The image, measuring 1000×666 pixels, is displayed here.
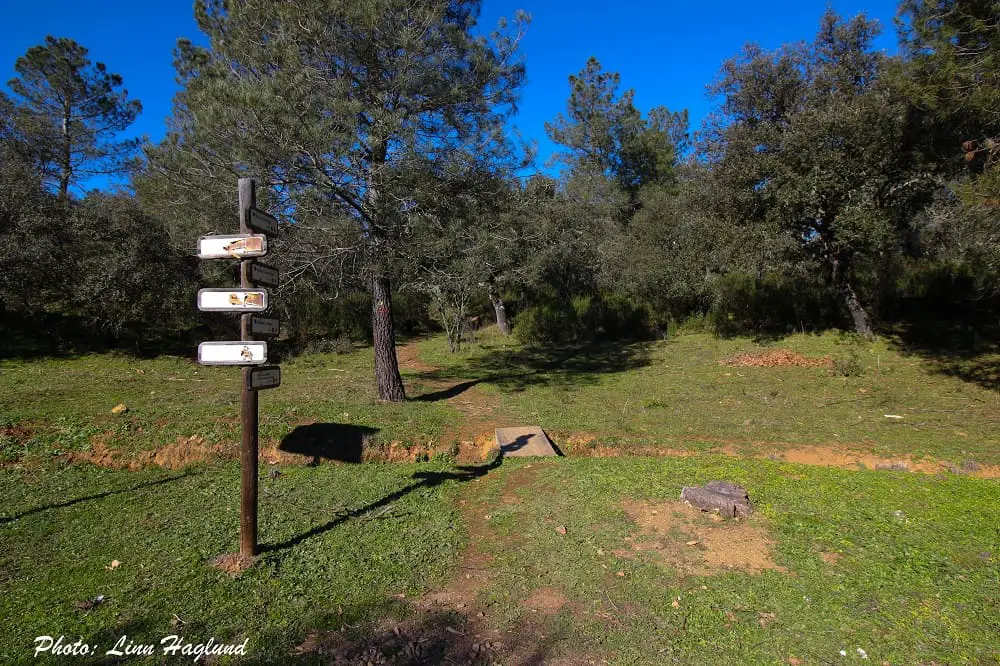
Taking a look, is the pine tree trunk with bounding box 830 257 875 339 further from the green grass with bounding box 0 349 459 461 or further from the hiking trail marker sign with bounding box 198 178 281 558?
the hiking trail marker sign with bounding box 198 178 281 558

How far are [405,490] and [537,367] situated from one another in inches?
387

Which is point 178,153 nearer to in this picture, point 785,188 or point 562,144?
point 785,188

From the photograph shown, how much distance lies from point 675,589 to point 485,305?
24.1 m

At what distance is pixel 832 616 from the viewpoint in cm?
317

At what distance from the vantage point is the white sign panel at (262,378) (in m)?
3.84

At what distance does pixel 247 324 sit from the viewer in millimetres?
3871

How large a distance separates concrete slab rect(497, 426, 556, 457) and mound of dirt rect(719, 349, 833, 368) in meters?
8.50

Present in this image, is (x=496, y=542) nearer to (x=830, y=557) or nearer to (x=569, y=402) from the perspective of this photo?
(x=830, y=557)

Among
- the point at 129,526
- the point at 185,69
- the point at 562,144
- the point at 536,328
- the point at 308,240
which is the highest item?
the point at 562,144

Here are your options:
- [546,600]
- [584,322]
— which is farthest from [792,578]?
[584,322]

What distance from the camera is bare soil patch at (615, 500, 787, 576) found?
3.83m

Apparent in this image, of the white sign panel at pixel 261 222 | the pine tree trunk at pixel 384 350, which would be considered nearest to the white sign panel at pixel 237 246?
the white sign panel at pixel 261 222

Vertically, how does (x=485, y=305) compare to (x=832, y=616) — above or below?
above

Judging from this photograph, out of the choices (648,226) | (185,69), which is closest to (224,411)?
(185,69)
